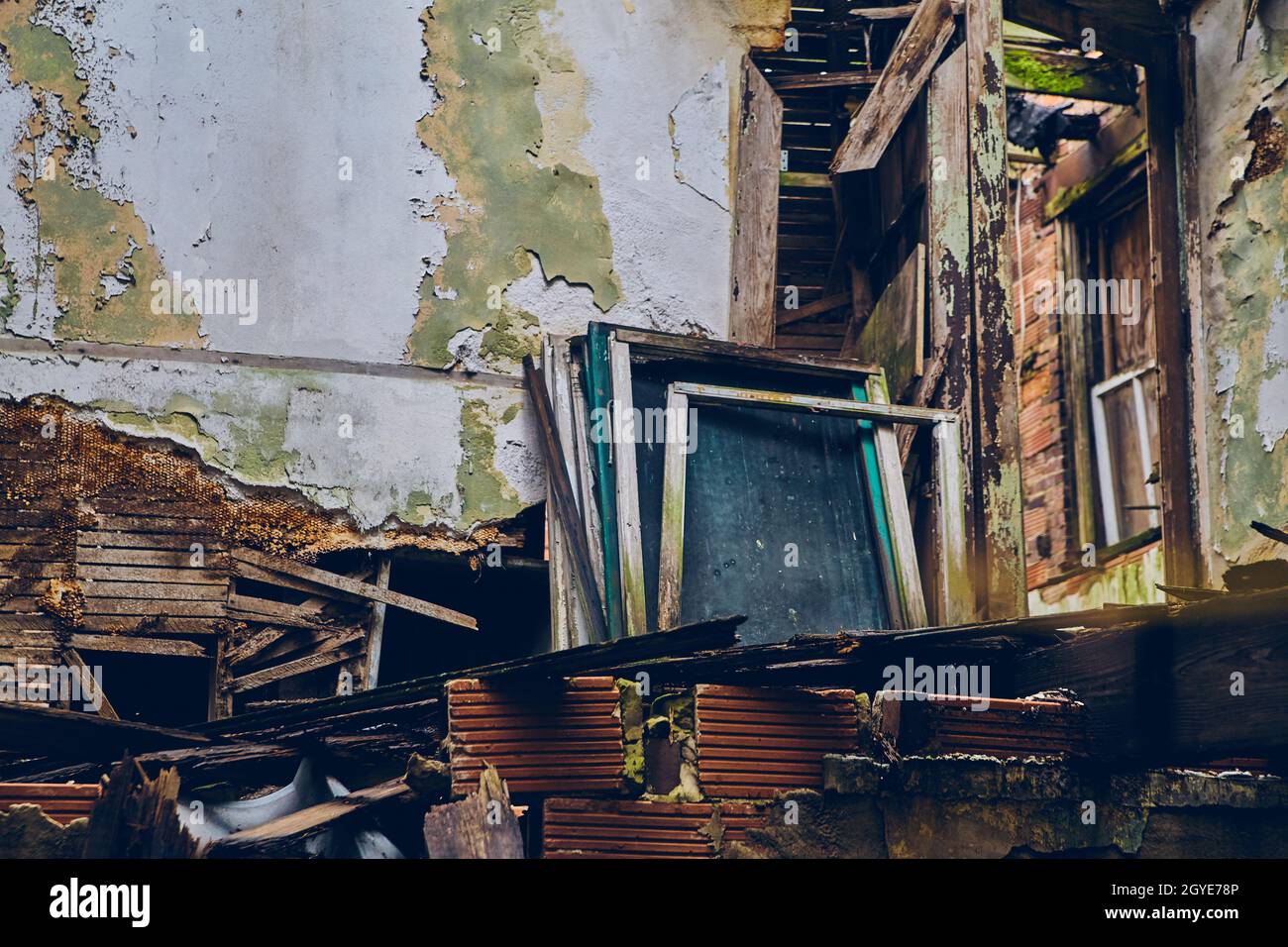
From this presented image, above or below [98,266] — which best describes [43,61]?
above

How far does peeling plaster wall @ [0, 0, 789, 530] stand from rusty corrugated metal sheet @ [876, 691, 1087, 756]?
243 cm

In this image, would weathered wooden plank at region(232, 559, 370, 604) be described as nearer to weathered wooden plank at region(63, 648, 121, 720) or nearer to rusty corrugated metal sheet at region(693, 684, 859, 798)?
weathered wooden plank at region(63, 648, 121, 720)

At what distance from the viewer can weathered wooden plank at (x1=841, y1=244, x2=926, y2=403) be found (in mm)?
6906

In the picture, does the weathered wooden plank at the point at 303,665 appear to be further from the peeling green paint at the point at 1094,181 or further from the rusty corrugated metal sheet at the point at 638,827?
the peeling green paint at the point at 1094,181

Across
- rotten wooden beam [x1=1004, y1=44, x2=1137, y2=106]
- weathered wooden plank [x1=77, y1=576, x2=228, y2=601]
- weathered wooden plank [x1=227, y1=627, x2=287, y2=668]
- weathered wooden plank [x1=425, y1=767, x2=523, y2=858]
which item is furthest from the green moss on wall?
weathered wooden plank [x1=425, y1=767, x2=523, y2=858]

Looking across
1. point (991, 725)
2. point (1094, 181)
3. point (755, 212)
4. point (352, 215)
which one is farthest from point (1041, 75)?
point (991, 725)

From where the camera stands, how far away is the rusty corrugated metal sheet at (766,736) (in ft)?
16.4

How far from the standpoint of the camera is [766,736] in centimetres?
507

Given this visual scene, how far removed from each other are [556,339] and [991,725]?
107 inches

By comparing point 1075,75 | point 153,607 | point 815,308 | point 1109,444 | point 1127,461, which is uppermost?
point 1075,75

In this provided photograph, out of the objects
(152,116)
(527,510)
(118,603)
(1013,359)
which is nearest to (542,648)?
(527,510)

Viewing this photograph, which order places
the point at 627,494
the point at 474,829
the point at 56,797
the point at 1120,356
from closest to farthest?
the point at 474,829
the point at 56,797
the point at 627,494
the point at 1120,356

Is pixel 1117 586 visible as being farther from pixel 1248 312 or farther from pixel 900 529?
pixel 900 529
